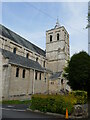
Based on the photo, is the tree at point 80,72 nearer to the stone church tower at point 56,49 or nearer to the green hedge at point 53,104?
the green hedge at point 53,104

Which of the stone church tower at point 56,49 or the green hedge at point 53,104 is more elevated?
the stone church tower at point 56,49

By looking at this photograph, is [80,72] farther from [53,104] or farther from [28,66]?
[28,66]

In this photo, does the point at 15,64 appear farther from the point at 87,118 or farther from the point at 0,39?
the point at 87,118

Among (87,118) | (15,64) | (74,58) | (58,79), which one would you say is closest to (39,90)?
(58,79)

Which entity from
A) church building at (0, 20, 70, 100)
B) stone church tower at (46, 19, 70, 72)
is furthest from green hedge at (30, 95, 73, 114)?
stone church tower at (46, 19, 70, 72)

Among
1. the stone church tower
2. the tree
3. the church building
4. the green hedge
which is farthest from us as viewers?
the stone church tower

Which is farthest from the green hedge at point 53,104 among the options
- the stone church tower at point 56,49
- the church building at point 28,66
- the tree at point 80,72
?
the stone church tower at point 56,49

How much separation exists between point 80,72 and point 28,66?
11505 mm

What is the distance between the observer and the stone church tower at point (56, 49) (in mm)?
45094

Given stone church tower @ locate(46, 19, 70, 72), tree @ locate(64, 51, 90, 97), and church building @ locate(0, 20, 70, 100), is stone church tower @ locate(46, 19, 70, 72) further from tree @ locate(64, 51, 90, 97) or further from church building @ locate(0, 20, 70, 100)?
tree @ locate(64, 51, 90, 97)

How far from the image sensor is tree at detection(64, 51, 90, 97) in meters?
20.6

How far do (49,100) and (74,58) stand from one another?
12.5 meters

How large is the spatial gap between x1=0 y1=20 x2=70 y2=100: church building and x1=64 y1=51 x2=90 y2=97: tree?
371 inches

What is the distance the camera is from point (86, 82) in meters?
20.8
